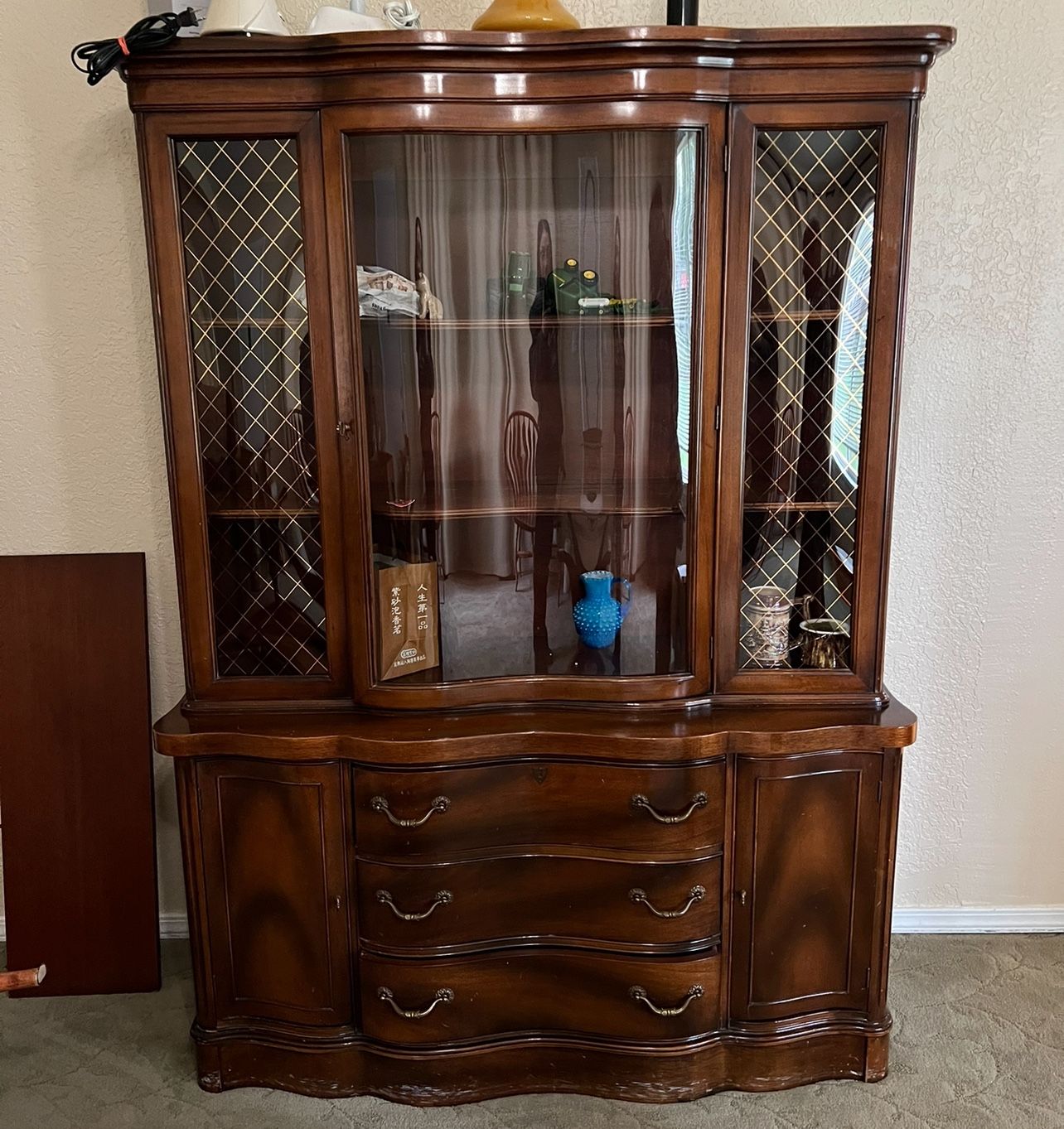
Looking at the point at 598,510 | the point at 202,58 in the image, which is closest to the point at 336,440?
the point at 598,510

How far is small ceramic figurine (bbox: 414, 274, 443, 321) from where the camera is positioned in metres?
1.85

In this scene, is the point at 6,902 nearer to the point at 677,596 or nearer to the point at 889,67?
the point at 677,596

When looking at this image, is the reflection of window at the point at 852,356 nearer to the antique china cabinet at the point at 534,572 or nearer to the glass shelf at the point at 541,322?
the antique china cabinet at the point at 534,572

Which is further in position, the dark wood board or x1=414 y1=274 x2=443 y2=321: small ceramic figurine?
the dark wood board

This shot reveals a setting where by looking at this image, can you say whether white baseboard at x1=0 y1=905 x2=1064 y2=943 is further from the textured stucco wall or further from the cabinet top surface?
the cabinet top surface

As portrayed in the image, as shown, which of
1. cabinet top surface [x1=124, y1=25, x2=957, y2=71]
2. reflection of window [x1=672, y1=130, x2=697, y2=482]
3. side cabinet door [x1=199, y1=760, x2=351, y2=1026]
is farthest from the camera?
side cabinet door [x1=199, y1=760, x2=351, y2=1026]

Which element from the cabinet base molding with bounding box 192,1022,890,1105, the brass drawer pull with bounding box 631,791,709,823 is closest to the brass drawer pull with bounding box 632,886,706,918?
the brass drawer pull with bounding box 631,791,709,823

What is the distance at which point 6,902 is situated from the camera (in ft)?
7.57

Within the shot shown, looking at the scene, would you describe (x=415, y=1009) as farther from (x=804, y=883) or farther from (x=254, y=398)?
(x=254, y=398)

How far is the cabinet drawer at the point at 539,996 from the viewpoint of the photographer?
1.92 meters

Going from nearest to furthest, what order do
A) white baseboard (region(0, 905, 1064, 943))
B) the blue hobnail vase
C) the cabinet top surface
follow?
the cabinet top surface → the blue hobnail vase → white baseboard (region(0, 905, 1064, 943))

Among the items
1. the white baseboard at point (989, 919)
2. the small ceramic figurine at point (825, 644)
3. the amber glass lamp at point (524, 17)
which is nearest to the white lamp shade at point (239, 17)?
the amber glass lamp at point (524, 17)

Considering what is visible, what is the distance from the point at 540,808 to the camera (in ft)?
6.18

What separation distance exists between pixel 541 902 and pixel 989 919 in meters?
1.29
